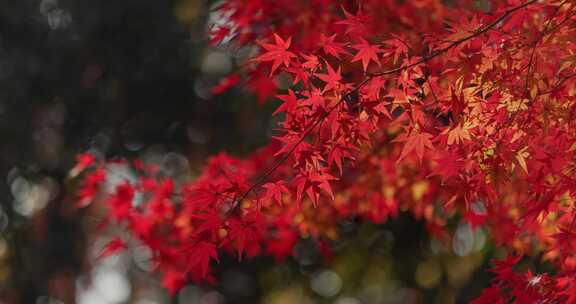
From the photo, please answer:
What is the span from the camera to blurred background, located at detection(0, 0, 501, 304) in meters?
9.09

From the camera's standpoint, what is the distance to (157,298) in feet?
36.2

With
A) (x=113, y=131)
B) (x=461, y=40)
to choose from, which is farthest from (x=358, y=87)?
(x=113, y=131)

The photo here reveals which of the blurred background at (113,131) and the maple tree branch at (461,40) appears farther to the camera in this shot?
the blurred background at (113,131)

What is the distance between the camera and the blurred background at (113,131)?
9.09m

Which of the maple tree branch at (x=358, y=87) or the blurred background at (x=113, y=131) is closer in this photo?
the maple tree branch at (x=358, y=87)

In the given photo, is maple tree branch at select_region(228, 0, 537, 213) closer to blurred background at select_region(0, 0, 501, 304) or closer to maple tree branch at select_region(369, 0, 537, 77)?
maple tree branch at select_region(369, 0, 537, 77)

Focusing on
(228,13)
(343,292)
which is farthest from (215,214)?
(343,292)

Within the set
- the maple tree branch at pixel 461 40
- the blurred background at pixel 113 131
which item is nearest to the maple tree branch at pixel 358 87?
the maple tree branch at pixel 461 40

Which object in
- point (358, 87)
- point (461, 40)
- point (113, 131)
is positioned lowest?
point (113, 131)

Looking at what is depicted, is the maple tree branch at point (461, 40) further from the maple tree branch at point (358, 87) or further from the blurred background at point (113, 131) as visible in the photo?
the blurred background at point (113, 131)

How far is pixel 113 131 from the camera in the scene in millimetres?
9477

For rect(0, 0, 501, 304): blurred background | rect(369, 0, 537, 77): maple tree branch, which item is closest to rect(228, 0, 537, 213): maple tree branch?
rect(369, 0, 537, 77): maple tree branch

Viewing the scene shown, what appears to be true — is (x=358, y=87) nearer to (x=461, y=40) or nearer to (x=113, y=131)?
(x=461, y=40)

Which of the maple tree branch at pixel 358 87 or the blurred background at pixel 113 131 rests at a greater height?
the maple tree branch at pixel 358 87
